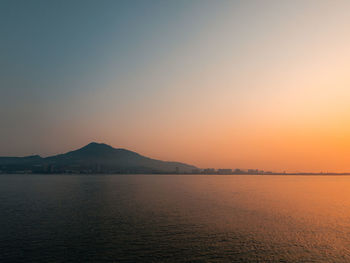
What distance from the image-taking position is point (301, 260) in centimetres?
3584

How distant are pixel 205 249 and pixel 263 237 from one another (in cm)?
1513

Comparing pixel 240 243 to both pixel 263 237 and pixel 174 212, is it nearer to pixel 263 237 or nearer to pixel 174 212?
pixel 263 237

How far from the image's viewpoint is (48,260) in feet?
111

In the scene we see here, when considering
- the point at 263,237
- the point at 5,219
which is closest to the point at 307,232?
the point at 263,237

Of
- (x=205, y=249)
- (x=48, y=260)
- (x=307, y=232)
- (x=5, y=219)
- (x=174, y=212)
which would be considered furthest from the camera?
(x=174, y=212)

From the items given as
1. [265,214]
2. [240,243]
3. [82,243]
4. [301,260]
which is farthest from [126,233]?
[265,214]

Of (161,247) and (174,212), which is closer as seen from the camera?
(161,247)

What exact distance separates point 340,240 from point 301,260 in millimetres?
17614

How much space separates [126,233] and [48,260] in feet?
53.1

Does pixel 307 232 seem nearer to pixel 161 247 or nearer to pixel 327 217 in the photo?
pixel 327 217

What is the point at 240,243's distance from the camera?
141 ft

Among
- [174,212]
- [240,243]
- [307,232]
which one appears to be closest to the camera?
[240,243]

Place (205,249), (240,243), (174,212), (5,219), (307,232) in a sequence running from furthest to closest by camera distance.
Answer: (174,212) → (5,219) → (307,232) → (240,243) → (205,249)

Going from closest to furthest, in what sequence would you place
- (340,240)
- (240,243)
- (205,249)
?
(205,249), (240,243), (340,240)
